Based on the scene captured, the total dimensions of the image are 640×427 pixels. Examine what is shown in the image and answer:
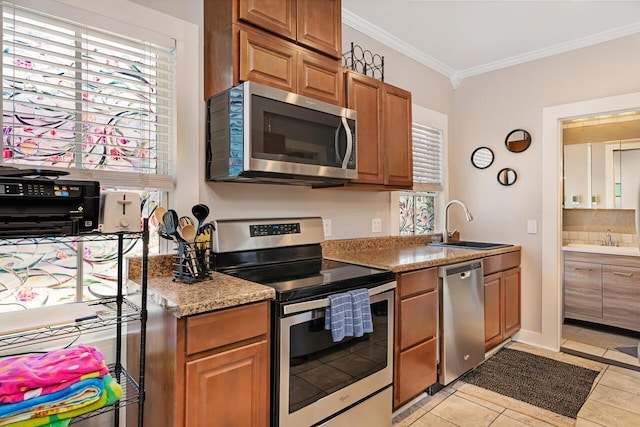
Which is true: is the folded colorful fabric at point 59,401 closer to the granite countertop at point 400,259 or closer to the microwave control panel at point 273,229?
the microwave control panel at point 273,229

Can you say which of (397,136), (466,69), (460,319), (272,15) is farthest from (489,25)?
(460,319)

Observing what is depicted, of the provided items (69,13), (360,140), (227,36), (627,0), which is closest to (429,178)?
(360,140)

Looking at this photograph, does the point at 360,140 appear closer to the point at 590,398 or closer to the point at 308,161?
the point at 308,161

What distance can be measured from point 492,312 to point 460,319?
61cm

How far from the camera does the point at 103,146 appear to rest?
5.48 feet

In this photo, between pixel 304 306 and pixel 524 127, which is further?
Result: pixel 524 127

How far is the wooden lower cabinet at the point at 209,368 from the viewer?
1273mm

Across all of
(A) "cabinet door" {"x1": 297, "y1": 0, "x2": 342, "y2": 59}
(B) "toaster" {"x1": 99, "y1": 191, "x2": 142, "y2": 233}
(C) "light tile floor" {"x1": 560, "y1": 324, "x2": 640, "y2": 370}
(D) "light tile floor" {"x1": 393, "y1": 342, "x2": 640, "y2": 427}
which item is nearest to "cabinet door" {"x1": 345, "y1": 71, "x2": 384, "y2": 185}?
(A) "cabinet door" {"x1": 297, "y1": 0, "x2": 342, "y2": 59}

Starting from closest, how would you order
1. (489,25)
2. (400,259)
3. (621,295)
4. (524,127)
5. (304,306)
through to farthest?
(304,306)
(400,259)
(489,25)
(524,127)
(621,295)

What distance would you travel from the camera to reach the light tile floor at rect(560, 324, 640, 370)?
9.91 feet

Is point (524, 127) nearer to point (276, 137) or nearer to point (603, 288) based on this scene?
point (603, 288)

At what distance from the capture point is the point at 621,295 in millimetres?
3527

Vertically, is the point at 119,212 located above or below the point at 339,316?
above

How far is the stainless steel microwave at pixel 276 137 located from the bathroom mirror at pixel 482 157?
6.80ft
